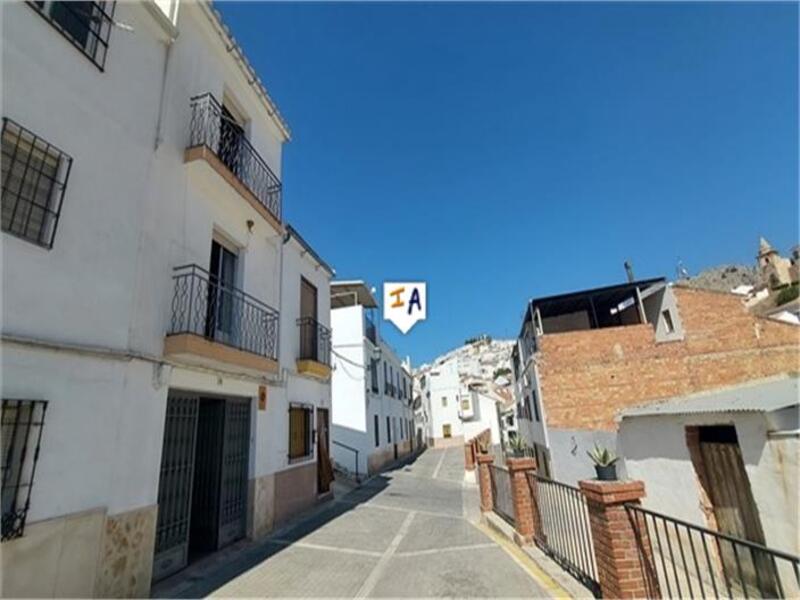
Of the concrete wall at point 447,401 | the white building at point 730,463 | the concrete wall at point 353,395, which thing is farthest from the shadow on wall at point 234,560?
the concrete wall at point 447,401

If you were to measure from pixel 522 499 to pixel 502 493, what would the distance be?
1812mm

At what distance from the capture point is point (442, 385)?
151 ft

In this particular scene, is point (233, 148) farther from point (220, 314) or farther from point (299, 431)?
point (299, 431)

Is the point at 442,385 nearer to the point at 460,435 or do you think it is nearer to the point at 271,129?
the point at 460,435

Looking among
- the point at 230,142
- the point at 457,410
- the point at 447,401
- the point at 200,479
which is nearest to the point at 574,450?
the point at 200,479

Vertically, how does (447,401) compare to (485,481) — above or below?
above

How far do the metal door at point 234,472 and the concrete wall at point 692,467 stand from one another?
9344 millimetres

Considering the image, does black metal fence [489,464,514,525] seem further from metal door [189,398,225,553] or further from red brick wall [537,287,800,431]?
red brick wall [537,287,800,431]

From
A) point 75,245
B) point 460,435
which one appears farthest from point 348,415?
point 460,435

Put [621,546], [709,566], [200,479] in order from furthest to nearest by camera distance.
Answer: [200,479] < [621,546] < [709,566]

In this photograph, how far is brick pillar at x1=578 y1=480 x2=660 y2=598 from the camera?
395 centimetres

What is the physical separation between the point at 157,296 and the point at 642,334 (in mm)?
16153

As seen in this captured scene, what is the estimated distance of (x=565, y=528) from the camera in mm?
5918

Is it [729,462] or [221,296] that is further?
[729,462]
